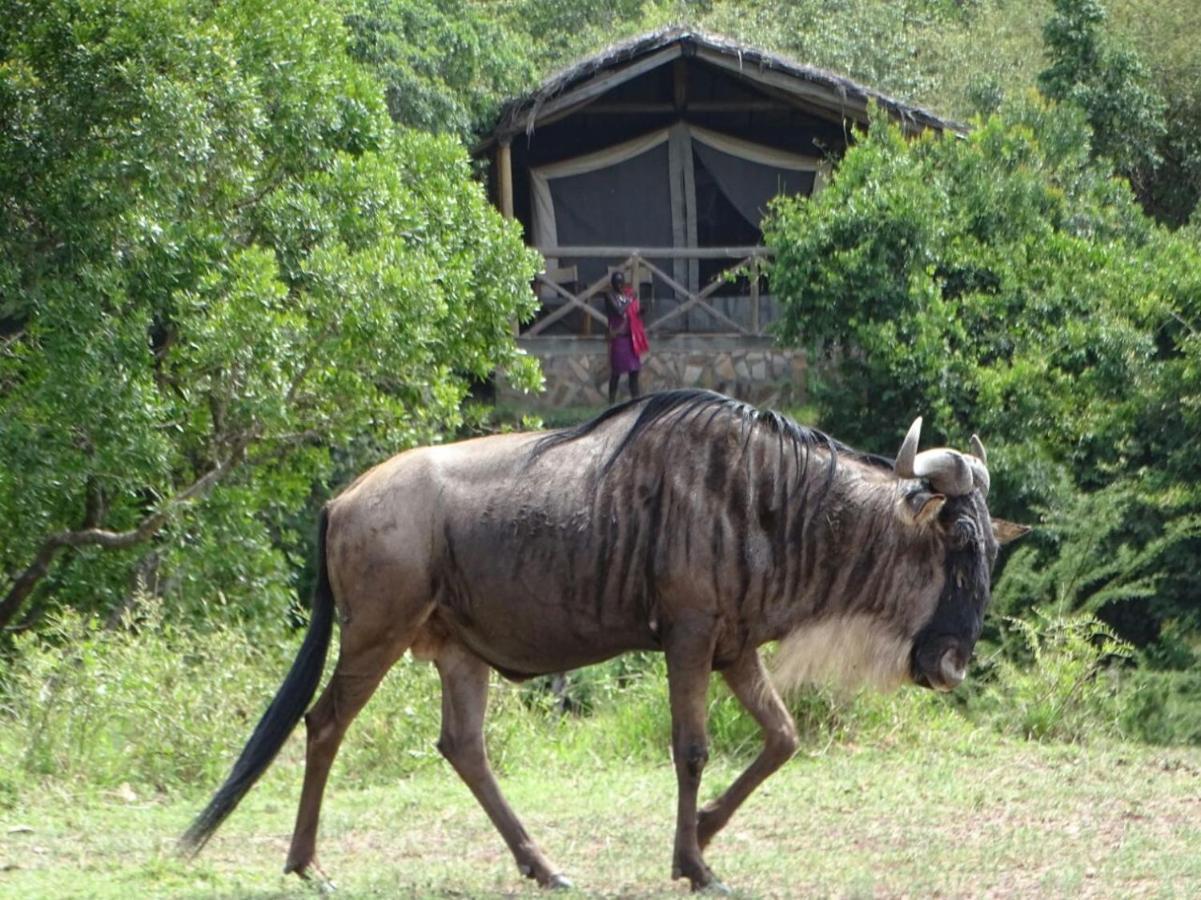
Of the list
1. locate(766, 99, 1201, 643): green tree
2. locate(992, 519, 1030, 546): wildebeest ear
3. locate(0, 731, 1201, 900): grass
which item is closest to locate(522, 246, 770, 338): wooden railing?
locate(766, 99, 1201, 643): green tree

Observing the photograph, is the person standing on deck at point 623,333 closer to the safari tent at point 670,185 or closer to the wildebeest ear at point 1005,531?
the safari tent at point 670,185

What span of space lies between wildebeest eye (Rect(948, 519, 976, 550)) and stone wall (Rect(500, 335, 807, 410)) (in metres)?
15.1

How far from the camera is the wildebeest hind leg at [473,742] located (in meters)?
6.89

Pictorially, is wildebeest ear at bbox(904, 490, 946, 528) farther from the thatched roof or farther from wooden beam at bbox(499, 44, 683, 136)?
wooden beam at bbox(499, 44, 683, 136)

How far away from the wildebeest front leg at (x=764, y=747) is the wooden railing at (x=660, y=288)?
530 inches

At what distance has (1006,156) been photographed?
1720 centimetres

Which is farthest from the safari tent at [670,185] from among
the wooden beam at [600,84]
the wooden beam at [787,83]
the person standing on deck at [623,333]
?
the wooden beam at [600,84]

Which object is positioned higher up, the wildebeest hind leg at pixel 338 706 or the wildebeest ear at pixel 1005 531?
the wildebeest ear at pixel 1005 531

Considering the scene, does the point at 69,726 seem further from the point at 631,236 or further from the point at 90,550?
the point at 631,236

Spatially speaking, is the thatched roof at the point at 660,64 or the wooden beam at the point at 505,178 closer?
the thatched roof at the point at 660,64

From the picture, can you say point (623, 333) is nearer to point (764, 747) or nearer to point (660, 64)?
point (660, 64)

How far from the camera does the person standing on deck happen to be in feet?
68.9

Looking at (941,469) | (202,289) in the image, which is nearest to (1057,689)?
(941,469)

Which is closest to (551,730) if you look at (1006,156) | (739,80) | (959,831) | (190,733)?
(190,733)
